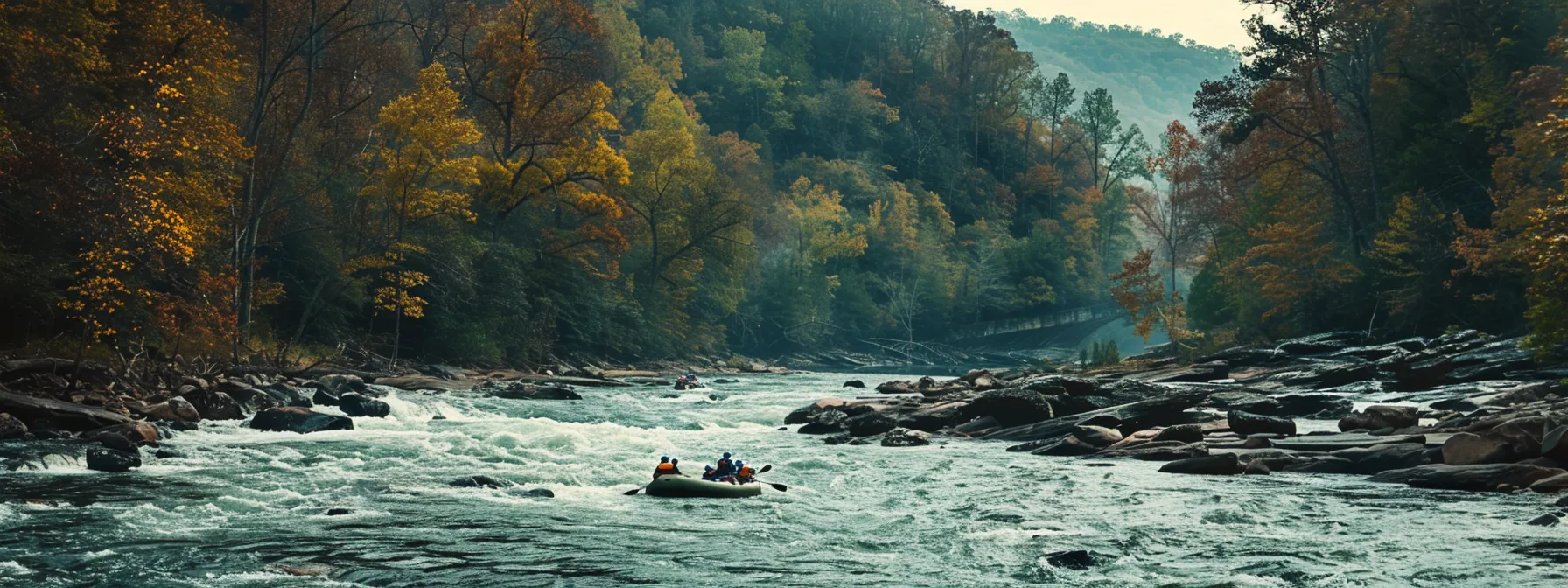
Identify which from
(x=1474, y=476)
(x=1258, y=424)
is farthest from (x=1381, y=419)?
(x=1474, y=476)

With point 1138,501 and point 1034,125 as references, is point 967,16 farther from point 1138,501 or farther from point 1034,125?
point 1138,501

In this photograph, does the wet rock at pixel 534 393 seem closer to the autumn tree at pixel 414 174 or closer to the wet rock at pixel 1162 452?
the autumn tree at pixel 414 174

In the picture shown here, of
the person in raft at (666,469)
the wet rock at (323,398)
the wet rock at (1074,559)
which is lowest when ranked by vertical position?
the wet rock at (1074,559)

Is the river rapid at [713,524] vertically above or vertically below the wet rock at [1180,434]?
below

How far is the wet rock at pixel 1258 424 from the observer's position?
890 inches

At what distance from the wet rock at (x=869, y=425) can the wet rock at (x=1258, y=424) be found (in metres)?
7.70

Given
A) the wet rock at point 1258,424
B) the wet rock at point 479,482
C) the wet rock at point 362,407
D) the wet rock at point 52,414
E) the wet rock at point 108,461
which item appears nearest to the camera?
the wet rock at point 108,461

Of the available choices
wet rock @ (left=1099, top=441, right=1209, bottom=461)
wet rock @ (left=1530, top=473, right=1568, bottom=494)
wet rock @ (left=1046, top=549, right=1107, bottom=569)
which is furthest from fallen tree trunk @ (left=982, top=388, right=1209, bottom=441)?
wet rock @ (left=1046, top=549, right=1107, bottom=569)

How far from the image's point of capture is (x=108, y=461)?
17.2m

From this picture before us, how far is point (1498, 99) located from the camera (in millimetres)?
41125

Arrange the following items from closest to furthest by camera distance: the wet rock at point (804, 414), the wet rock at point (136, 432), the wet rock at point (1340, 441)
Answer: the wet rock at point (136, 432), the wet rock at point (1340, 441), the wet rock at point (804, 414)

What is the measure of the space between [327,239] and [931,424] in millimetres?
24108

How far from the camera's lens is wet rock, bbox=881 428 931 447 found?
82.3ft

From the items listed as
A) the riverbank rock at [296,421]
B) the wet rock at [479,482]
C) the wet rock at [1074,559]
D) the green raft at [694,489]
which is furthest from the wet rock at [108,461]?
the wet rock at [1074,559]
